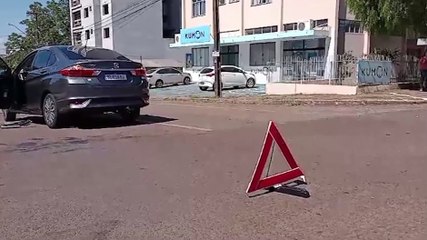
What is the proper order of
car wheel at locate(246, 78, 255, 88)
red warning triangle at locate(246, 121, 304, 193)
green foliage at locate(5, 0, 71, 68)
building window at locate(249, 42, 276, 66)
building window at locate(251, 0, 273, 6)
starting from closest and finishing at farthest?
red warning triangle at locate(246, 121, 304, 193) < car wheel at locate(246, 78, 255, 88) < building window at locate(249, 42, 276, 66) < building window at locate(251, 0, 273, 6) < green foliage at locate(5, 0, 71, 68)

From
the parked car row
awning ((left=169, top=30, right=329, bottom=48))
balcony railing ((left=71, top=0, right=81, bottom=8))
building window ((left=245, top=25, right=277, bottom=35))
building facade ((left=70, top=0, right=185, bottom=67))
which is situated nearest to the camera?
awning ((left=169, top=30, right=329, bottom=48))

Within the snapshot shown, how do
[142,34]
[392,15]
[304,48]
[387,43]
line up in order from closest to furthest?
1. [392,15]
2. [387,43]
3. [304,48]
4. [142,34]

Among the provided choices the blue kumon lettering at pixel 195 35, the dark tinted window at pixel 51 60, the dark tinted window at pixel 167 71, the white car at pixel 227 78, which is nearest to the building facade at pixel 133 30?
the blue kumon lettering at pixel 195 35

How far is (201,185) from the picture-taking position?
5918 mm

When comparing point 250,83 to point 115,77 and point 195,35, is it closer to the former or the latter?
point 195,35

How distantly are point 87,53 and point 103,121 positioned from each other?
195 cm

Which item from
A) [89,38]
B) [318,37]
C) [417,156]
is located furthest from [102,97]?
[89,38]

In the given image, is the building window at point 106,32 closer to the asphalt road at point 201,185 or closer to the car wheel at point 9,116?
the car wheel at point 9,116

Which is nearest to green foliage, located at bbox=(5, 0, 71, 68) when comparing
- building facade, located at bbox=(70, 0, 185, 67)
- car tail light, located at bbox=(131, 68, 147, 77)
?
building facade, located at bbox=(70, 0, 185, 67)

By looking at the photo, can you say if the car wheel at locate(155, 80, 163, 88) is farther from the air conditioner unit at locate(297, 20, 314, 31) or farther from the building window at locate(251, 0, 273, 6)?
the air conditioner unit at locate(297, 20, 314, 31)

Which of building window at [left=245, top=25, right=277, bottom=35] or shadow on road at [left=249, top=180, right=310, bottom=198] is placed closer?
shadow on road at [left=249, top=180, right=310, bottom=198]

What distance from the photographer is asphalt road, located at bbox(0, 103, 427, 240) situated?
4.48 meters

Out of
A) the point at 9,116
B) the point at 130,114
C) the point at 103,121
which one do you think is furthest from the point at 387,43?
the point at 9,116

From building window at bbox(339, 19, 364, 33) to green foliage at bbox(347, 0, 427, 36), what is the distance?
651 centimetres
